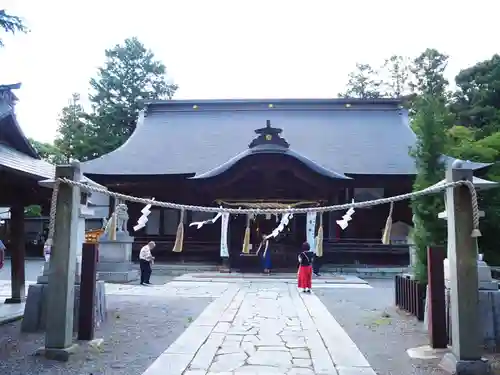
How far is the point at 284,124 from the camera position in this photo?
24453mm

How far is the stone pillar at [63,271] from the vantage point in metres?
5.36

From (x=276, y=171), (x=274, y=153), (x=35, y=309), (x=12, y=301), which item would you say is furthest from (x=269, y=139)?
(x=35, y=309)

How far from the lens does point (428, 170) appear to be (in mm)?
8141

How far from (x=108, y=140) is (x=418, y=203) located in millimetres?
30085

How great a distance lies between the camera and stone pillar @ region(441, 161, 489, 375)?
482cm

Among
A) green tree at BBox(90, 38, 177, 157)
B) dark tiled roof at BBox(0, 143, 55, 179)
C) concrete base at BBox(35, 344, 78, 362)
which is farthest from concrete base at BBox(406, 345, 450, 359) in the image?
green tree at BBox(90, 38, 177, 157)

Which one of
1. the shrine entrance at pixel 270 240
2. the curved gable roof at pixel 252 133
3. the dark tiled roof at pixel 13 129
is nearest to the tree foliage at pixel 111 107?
the curved gable roof at pixel 252 133

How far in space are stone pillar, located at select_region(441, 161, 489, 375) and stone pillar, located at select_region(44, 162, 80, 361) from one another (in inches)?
166

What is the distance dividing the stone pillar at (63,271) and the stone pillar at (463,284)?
4218mm

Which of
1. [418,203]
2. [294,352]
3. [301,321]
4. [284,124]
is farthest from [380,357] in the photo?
[284,124]

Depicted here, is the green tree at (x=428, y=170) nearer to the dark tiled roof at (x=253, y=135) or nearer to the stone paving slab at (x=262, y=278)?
the stone paving slab at (x=262, y=278)

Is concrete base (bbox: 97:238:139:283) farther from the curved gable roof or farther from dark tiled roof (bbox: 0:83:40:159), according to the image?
dark tiled roof (bbox: 0:83:40:159)

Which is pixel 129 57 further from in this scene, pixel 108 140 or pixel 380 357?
pixel 380 357

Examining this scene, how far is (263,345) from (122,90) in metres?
35.3
